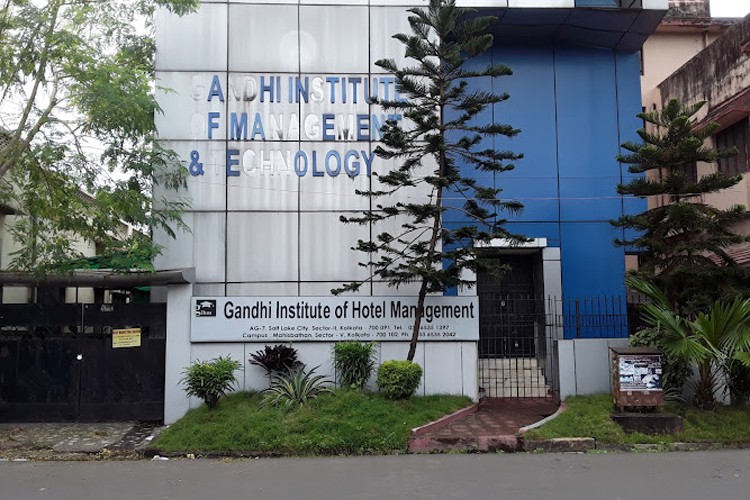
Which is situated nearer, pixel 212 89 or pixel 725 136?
pixel 212 89

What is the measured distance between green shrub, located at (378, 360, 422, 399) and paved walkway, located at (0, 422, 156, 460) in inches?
162

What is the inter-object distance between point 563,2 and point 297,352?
9716mm

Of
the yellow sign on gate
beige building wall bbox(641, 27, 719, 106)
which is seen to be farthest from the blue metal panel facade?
the yellow sign on gate

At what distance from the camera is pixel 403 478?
24.8ft

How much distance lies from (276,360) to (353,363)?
1420mm

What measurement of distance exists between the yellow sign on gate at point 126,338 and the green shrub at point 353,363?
374 cm

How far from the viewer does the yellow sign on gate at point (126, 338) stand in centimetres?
Result: 1135

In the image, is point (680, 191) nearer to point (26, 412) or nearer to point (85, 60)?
point (85, 60)

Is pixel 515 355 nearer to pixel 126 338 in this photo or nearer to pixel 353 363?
pixel 353 363

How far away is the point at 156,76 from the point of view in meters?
12.6

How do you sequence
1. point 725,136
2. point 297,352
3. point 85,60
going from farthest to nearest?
point 725,136
point 297,352
point 85,60

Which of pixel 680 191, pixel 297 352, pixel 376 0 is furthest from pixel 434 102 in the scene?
pixel 297 352

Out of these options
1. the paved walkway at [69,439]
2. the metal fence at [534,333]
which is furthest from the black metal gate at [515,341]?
the paved walkway at [69,439]

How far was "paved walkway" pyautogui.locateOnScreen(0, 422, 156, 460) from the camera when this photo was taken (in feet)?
30.5
